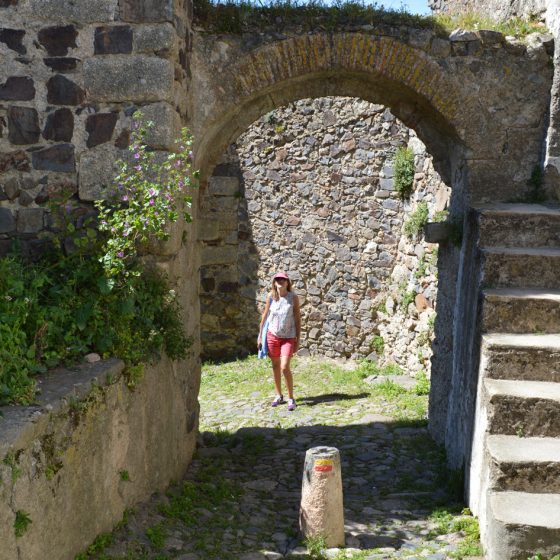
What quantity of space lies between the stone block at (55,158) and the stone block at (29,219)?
0.26 meters

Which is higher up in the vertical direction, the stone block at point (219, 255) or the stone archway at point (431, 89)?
the stone archway at point (431, 89)

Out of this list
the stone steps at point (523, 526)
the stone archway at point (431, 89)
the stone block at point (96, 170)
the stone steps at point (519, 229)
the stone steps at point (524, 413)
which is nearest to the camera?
the stone steps at point (523, 526)

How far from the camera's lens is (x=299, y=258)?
10.4 meters

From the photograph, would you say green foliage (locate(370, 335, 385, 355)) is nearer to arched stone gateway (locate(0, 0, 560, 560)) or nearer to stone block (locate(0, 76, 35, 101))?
arched stone gateway (locate(0, 0, 560, 560))

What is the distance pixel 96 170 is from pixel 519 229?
8.96 ft

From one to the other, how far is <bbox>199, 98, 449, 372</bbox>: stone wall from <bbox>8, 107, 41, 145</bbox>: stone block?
523cm

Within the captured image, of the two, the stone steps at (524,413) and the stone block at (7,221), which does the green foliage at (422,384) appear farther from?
the stone block at (7,221)

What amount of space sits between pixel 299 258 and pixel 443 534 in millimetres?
6577

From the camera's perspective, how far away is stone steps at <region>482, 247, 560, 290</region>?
182 inches

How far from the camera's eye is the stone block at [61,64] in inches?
168

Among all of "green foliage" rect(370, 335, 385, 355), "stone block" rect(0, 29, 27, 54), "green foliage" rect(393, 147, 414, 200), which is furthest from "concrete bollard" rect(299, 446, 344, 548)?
"green foliage" rect(370, 335, 385, 355)

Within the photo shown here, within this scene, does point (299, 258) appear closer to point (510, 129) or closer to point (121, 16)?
point (510, 129)

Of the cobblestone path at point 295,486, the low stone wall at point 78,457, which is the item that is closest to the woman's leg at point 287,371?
the cobblestone path at point 295,486

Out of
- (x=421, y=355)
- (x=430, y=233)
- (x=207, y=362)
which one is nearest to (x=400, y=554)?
(x=430, y=233)
